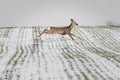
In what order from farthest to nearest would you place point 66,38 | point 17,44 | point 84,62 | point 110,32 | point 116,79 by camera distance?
point 110,32 → point 66,38 → point 17,44 → point 84,62 → point 116,79

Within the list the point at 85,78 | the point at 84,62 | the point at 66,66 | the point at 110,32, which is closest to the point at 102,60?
the point at 84,62

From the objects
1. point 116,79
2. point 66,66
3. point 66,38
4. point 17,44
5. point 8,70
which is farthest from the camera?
point 66,38

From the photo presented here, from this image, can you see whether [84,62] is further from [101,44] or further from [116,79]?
[101,44]

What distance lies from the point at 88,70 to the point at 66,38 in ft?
58.7

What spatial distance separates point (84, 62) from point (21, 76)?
5402mm

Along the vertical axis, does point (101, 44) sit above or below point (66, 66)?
below

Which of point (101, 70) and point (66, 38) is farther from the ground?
point (101, 70)

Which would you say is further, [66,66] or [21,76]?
[66,66]

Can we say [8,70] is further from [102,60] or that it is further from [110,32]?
[110,32]

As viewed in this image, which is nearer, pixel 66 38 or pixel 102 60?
pixel 102 60

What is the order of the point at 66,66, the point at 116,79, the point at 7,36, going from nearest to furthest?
the point at 116,79 → the point at 66,66 → the point at 7,36

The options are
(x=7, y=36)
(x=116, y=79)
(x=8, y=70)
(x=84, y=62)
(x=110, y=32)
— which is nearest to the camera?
(x=116, y=79)

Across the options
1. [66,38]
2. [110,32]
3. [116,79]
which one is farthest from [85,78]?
[110,32]

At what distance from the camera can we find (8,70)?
1580 cm
